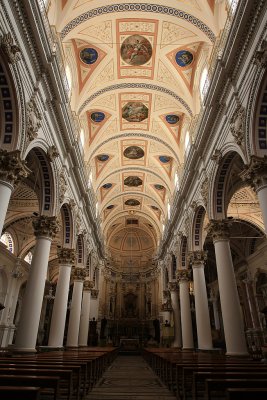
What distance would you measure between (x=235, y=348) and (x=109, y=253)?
27237 mm

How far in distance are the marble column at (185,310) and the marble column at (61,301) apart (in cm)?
757

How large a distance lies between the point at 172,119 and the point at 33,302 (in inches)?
547

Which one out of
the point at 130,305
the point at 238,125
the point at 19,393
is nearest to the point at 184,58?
the point at 238,125

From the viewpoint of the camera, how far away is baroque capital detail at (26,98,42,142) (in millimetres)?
9119

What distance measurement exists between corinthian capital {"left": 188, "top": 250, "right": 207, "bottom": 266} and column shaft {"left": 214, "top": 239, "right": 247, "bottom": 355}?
3943 mm

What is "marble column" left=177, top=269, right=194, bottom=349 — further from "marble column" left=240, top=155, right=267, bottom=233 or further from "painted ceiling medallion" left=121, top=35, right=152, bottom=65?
"painted ceiling medallion" left=121, top=35, right=152, bottom=65

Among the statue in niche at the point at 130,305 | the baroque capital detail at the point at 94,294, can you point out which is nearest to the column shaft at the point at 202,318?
the baroque capital detail at the point at 94,294

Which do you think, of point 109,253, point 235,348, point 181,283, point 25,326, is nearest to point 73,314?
point 181,283

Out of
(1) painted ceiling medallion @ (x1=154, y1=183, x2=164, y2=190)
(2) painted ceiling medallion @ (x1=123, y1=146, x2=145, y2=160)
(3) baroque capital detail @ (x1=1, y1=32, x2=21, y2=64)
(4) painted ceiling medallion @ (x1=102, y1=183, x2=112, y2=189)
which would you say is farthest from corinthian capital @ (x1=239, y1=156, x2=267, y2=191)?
(4) painted ceiling medallion @ (x1=102, y1=183, x2=112, y2=189)

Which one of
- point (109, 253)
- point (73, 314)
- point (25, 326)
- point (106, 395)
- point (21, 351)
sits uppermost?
point (109, 253)

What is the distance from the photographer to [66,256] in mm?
15156

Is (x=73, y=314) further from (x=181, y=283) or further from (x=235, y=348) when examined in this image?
(x=235, y=348)

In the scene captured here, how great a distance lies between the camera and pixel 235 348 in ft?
32.2

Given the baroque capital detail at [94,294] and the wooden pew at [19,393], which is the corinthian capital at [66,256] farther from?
the baroque capital detail at [94,294]
